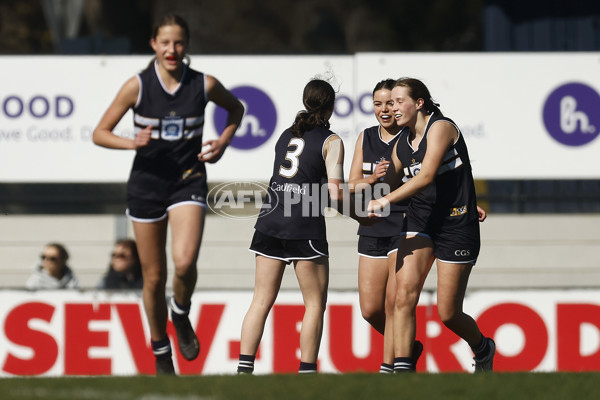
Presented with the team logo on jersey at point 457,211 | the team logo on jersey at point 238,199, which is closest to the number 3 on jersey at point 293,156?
the team logo on jersey at point 457,211

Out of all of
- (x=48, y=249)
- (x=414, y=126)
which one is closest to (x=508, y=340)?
(x=414, y=126)

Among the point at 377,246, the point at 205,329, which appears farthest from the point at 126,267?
the point at 377,246

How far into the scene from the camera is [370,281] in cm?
737

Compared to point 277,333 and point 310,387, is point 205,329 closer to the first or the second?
point 277,333

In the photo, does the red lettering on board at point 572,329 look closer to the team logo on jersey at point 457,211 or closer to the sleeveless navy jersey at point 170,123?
the team logo on jersey at point 457,211

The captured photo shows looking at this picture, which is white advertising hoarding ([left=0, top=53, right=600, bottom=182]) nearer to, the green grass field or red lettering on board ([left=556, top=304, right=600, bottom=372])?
red lettering on board ([left=556, top=304, right=600, bottom=372])

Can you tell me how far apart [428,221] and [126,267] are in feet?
13.7

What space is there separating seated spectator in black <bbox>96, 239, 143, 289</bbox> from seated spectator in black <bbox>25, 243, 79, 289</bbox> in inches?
18.8

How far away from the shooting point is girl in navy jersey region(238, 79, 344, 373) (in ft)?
21.9

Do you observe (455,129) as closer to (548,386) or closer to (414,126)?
(414,126)

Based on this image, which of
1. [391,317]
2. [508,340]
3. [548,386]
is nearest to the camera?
[548,386]

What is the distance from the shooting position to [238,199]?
38.3 ft

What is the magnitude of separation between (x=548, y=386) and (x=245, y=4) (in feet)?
82.1

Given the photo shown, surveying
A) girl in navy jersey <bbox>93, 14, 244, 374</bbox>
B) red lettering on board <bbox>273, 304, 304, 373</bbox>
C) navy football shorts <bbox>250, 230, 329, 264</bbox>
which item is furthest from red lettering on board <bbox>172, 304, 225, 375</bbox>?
girl in navy jersey <bbox>93, 14, 244, 374</bbox>
